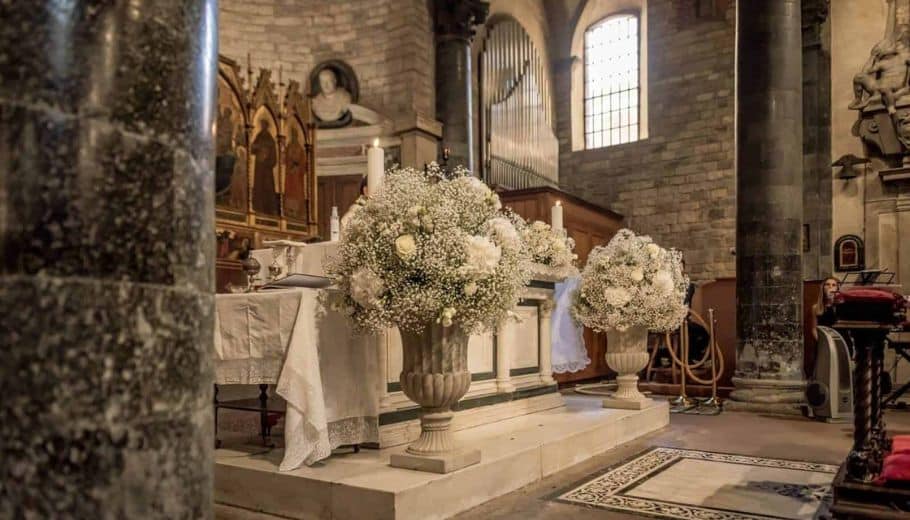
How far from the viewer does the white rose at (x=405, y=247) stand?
3.27 meters

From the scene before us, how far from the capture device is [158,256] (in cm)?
107

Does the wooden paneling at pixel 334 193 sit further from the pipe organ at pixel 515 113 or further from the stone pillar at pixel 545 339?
the stone pillar at pixel 545 339

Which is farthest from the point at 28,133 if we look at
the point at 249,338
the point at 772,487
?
the point at 772,487

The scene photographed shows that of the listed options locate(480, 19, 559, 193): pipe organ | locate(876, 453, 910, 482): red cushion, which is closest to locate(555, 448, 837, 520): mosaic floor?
locate(876, 453, 910, 482): red cushion

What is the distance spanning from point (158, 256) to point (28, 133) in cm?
23

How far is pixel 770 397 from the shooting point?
23.3 feet

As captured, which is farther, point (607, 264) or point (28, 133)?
point (607, 264)

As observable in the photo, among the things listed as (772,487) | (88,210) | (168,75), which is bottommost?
(772,487)

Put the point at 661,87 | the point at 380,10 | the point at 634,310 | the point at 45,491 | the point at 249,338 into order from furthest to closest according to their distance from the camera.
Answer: the point at 661,87
the point at 380,10
the point at 634,310
the point at 249,338
the point at 45,491

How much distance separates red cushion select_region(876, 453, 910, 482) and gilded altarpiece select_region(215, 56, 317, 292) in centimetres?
709

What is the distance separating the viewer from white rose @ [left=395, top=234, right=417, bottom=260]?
129 inches

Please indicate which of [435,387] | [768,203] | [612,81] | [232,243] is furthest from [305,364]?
[612,81]

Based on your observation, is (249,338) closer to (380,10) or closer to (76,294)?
(76,294)

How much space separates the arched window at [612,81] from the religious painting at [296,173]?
22.9ft
